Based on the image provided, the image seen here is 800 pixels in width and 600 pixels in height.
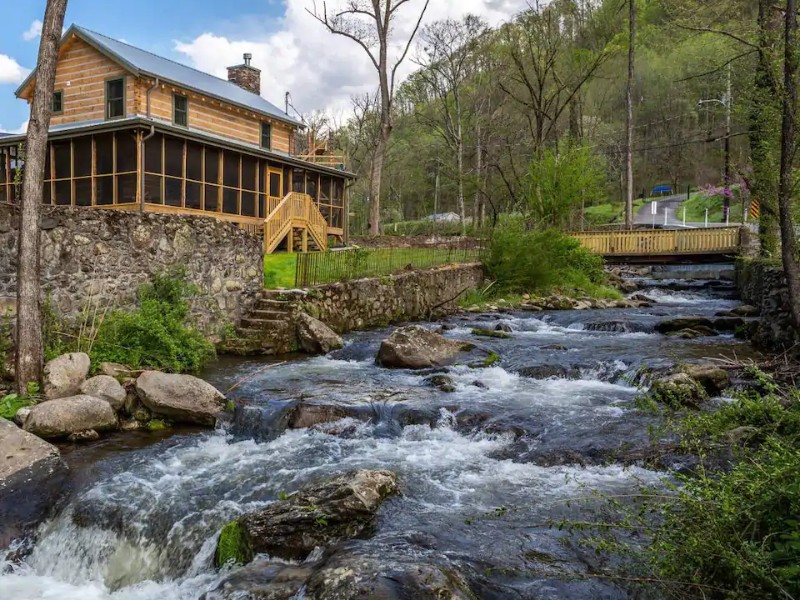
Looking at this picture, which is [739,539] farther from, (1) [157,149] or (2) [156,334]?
(1) [157,149]

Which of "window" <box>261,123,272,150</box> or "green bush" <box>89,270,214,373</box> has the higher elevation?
"window" <box>261,123,272,150</box>

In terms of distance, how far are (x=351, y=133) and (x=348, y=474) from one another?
53.7 metres

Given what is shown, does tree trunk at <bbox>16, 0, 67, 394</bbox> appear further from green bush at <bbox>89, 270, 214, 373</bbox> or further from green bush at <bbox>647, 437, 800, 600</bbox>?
green bush at <bbox>647, 437, 800, 600</bbox>

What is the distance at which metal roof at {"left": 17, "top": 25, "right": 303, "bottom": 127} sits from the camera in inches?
909

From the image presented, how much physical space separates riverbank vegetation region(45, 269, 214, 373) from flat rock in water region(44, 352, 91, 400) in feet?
1.78

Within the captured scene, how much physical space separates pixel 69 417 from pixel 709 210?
50085 millimetres

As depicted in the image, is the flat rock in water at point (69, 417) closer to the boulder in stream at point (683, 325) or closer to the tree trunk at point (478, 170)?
the boulder in stream at point (683, 325)

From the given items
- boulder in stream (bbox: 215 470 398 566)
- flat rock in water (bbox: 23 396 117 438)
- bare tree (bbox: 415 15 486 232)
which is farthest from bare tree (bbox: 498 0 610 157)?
boulder in stream (bbox: 215 470 398 566)

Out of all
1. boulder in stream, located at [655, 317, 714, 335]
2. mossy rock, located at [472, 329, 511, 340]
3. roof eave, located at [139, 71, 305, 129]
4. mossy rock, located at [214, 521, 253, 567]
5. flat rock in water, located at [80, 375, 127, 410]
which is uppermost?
roof eave, located at [139, 71, 305, 129]

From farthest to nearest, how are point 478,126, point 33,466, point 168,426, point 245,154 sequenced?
1. point 478,126
2. point 245,154
3. point 168,426
4. point 33,466

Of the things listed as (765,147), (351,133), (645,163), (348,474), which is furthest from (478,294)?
(645,163)

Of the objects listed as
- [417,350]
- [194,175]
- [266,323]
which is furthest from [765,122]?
[194,175]

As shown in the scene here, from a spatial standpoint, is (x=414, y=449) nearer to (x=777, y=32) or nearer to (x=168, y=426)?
(x=168, y=426)

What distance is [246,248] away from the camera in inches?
531
